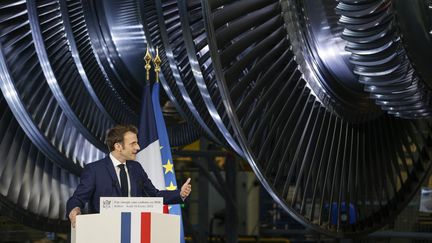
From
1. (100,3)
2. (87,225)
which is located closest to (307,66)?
(100,3)

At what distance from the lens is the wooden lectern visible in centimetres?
277

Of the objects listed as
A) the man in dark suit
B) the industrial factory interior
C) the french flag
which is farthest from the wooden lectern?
the industrial factory interior

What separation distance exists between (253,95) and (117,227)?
4.81ft

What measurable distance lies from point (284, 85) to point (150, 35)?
813 millimetres

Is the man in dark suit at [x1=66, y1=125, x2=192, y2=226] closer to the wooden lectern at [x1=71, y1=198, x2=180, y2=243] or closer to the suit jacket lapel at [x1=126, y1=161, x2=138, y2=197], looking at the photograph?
the suit jacket lapel at [x1=126, y1=161, x2=138, y2=197]

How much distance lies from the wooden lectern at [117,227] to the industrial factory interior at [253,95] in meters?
0.86

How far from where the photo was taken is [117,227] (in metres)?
2.79

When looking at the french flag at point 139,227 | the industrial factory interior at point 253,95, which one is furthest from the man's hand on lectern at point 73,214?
the industrial factory interior at point 253,95

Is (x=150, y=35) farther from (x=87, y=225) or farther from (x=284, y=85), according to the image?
(x=87, y=225)

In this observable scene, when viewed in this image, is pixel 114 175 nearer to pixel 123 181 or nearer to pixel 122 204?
pixel 123 181

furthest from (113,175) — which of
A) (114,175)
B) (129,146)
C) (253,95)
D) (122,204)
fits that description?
(253,95)

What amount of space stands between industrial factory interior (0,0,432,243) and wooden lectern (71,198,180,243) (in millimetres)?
857

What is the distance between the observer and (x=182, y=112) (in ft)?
15.6

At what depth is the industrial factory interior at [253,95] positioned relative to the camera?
399 cm
